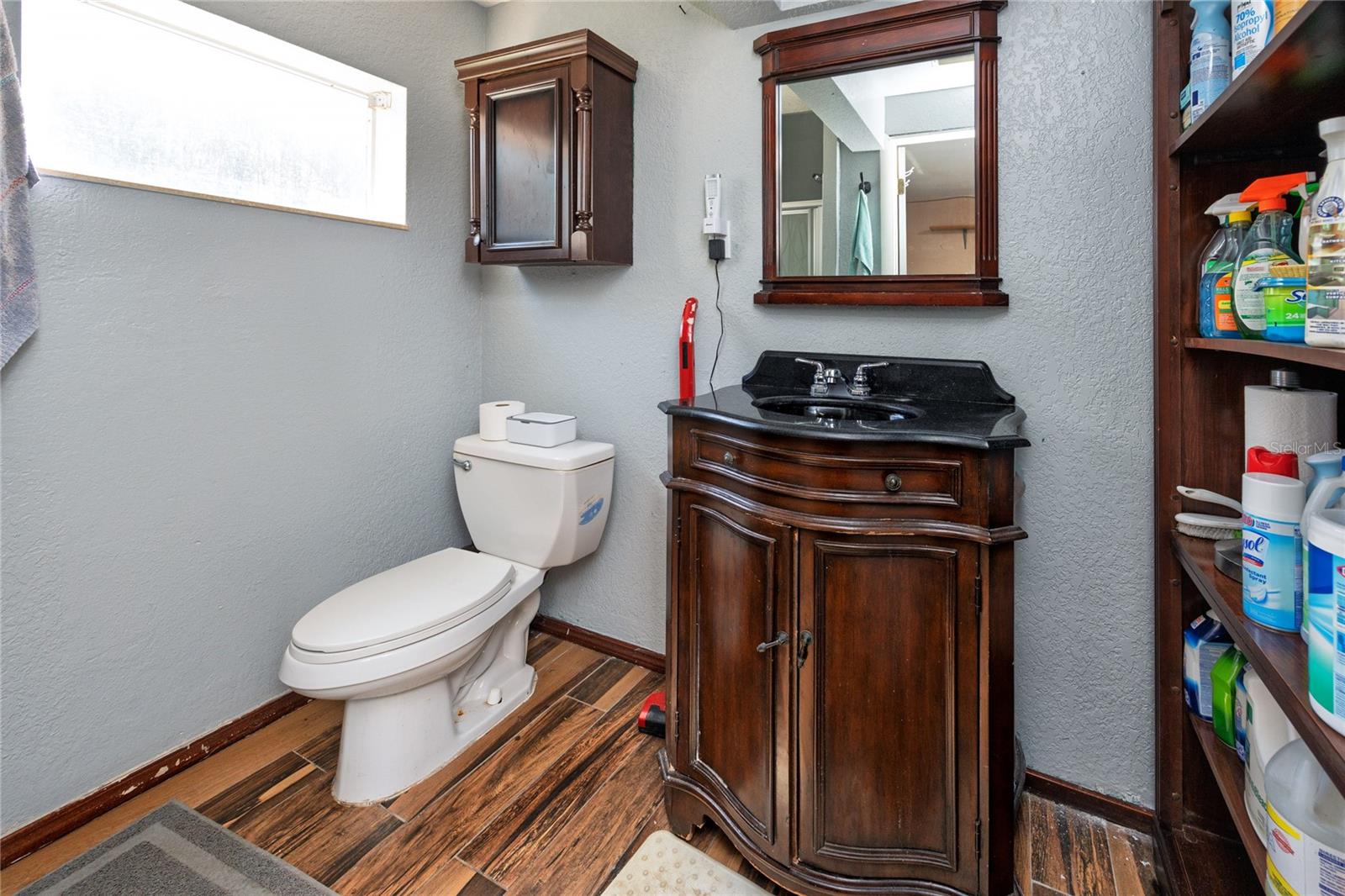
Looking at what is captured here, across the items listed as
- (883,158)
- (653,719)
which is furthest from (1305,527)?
(653,719)

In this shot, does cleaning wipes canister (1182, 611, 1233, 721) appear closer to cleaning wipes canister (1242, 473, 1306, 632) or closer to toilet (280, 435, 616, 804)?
cleaning wipes canister (1242, 473, 1306, 632)

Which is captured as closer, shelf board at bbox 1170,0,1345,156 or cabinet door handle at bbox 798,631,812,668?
shelf board at bbox 1170,0,1345,156

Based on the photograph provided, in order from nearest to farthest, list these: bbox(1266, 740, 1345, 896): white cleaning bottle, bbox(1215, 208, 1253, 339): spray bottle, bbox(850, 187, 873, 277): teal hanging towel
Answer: bbox(1266, 740, 1345, 896): white cleaning bottle
bbox(1215, 208, 1253, 339): spray bottle
bbox(850, 187, 873, 277): teal hanging towel

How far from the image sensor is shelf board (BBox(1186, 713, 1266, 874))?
3.24 ft

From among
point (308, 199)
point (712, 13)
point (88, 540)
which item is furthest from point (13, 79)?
point (712, 13)

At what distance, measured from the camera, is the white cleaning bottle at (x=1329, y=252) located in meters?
0.74

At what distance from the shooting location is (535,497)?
2002 millimetres

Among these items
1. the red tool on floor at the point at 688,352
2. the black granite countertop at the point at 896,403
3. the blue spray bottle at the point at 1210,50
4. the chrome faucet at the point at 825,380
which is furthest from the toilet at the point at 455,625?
the blue spray bottle at the point at 1210,50

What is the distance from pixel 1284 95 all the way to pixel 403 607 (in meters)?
1.90

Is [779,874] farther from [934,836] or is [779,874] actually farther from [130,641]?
[130,641]

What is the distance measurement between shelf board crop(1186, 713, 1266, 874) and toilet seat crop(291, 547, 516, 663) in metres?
1.54

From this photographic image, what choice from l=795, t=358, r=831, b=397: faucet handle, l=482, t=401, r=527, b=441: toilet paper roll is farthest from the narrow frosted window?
l=795, t=358, r=831, b=397: faucet handle

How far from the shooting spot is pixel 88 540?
1.52 metres

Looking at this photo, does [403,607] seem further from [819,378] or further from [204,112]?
[204,112]
